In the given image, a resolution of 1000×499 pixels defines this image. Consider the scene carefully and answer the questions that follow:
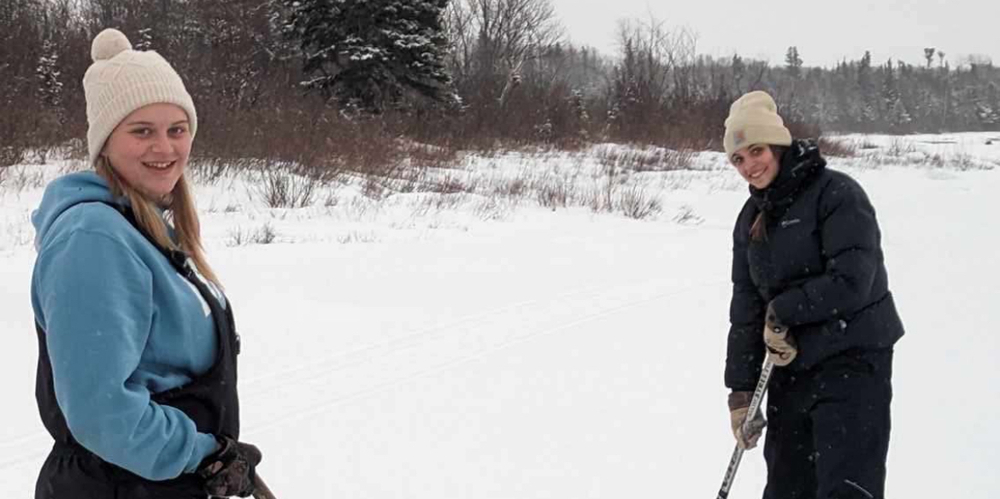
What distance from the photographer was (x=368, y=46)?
2036 cm

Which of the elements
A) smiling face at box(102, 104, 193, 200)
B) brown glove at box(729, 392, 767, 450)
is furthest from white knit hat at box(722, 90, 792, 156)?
smiling face at box(102, 104, 193, 200)

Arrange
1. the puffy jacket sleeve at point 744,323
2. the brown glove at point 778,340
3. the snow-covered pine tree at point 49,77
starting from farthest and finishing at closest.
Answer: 1. the snow-covered pine tree at point 49,77
2. the puffy jacket sleeve at point 744,323
3. the brown glove at point 778,340

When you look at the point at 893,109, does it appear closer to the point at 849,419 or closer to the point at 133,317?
the point at 849,419

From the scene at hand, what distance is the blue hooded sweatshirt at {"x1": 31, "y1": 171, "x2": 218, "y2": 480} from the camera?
143 centimetres

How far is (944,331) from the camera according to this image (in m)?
6.41

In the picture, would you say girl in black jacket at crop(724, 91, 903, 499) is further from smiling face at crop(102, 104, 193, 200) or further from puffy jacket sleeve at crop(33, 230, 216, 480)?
puffy jacket sleeve at crop(33, 230, 216, 480)

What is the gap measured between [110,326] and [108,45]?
26.5 inches

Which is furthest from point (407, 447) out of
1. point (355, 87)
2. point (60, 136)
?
point (355, 87)

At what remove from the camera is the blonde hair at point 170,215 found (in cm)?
159

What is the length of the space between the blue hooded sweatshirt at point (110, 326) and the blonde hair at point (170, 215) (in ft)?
0.10

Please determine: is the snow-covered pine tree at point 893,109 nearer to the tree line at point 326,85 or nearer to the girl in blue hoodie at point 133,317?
the tree line at point 326,85

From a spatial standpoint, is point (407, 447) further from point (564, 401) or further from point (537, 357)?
point (537, 357)

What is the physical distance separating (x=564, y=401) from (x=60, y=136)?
10.5 meters

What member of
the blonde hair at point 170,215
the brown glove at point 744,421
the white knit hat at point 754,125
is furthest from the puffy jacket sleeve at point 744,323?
the blonde hair at point 170,215
